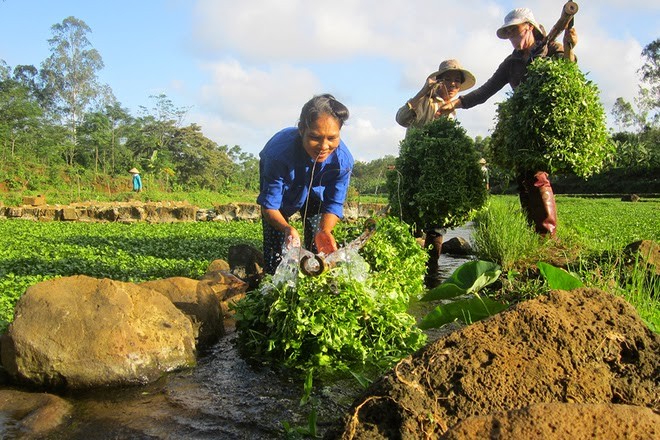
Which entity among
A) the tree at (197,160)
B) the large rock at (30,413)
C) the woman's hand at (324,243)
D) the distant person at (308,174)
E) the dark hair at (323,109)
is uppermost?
the tree at (197,160)

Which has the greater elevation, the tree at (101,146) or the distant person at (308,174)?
the tree at (101,146)

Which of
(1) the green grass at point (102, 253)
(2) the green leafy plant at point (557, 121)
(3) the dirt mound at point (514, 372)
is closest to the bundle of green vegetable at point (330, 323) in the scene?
(3) the dirt mound at point (514, 372)

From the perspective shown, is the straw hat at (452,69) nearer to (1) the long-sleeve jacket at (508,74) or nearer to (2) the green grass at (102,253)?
(1) the long-sleeve jacket at (508,74)

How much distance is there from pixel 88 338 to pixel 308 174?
2.24 m

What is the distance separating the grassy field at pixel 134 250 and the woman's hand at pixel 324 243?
2.00 m

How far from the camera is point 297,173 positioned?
4.68 meters

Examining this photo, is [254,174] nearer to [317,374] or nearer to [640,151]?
[640,151]

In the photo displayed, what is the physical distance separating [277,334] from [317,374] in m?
0.35

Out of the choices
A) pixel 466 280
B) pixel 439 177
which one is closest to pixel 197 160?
pixel 439 177

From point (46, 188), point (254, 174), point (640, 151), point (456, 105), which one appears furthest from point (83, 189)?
point (640, 151)

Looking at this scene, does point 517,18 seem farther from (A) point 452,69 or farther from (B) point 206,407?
(B) point 206,407

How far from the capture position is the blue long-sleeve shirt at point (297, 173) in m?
4.48

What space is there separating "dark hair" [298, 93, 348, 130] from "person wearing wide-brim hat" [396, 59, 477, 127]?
2.94 m

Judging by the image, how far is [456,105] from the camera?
6918 mm
